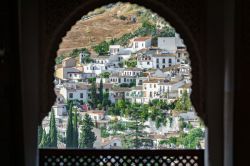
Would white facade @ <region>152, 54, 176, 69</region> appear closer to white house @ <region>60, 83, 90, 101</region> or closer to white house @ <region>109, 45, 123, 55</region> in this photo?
white house @ <region>109, 45, 123, 55</region>

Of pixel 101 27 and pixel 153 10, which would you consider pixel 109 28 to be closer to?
pixel 101 27

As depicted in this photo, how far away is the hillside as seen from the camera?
148 inches

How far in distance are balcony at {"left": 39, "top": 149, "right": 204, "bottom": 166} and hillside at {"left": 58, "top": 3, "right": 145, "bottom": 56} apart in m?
0.73

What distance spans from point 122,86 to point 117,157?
51cm

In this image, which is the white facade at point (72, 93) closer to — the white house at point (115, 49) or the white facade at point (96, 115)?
the white facade at point (96, 115)

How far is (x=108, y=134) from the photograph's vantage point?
12.4ft

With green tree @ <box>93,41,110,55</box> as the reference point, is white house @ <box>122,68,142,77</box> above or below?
below

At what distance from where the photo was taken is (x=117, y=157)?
149 inches

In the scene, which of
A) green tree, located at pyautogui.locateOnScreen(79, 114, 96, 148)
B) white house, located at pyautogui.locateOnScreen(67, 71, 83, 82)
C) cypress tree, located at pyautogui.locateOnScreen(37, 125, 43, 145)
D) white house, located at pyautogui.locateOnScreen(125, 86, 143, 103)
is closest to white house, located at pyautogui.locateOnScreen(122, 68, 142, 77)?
white house, located at pyautogui.locateOnScreen(125, 86, 143, 103)

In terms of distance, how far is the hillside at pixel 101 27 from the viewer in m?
3.77
